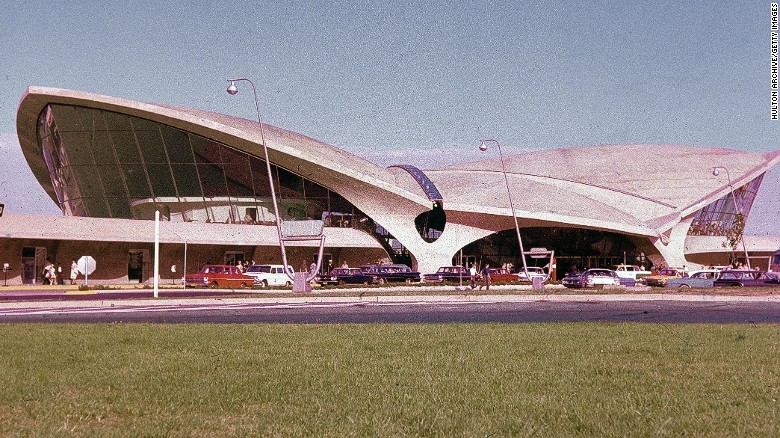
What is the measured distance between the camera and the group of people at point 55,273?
4306 centimetres

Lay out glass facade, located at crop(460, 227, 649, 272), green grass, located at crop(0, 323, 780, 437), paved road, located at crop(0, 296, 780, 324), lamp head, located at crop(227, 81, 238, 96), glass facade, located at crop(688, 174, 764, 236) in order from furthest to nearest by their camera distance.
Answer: glass facade, located at crop(688, 174, 764, 236) → glass facade, located at crop(460, 227, 649, 272) → lamp head, located at crop(227, 81, 238, 96) → paved road, located at crop(0, 296, 780, 324) → green grass, located at crop(0, 323, 780, 437)

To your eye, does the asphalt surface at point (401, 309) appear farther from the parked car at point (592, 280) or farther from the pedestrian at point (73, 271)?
the parked car at point (592, 280)

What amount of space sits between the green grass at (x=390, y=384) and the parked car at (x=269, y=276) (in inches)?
1223

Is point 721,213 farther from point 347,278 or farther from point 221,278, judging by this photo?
point 221,278

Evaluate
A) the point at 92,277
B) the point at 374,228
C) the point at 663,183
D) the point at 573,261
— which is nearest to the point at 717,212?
the point at 663,183

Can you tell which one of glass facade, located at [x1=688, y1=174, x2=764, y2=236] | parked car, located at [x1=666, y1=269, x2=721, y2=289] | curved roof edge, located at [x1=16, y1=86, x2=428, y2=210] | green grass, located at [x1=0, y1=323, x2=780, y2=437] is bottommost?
green grass, located at [x1=0, y1=323, x2=780, y2=437]

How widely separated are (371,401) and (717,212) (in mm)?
72156

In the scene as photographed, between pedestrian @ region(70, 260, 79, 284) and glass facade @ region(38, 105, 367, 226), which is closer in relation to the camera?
pedestrian @ region(70, 260, 79, 284)

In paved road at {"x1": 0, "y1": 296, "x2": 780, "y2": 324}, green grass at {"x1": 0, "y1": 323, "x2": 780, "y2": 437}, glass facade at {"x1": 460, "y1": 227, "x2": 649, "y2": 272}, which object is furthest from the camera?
glass facade at {"x1": 460, "y1": 227, "x2": 649, "y2": 272}

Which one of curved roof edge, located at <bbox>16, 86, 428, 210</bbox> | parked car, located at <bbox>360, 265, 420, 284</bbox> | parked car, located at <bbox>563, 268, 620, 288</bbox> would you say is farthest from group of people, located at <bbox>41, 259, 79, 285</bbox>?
parked car, located at <bbox>563, 268, 620, 288</bbox>

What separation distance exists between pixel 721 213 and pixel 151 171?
49593 mm

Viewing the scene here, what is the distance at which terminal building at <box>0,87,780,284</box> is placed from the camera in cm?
4731

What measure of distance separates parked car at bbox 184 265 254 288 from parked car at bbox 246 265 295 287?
635 mm

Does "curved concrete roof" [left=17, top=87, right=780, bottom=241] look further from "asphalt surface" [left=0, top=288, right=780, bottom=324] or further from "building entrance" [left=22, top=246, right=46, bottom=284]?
"asphalt surface" [left=0, top=288, right=780, bottom=324]
